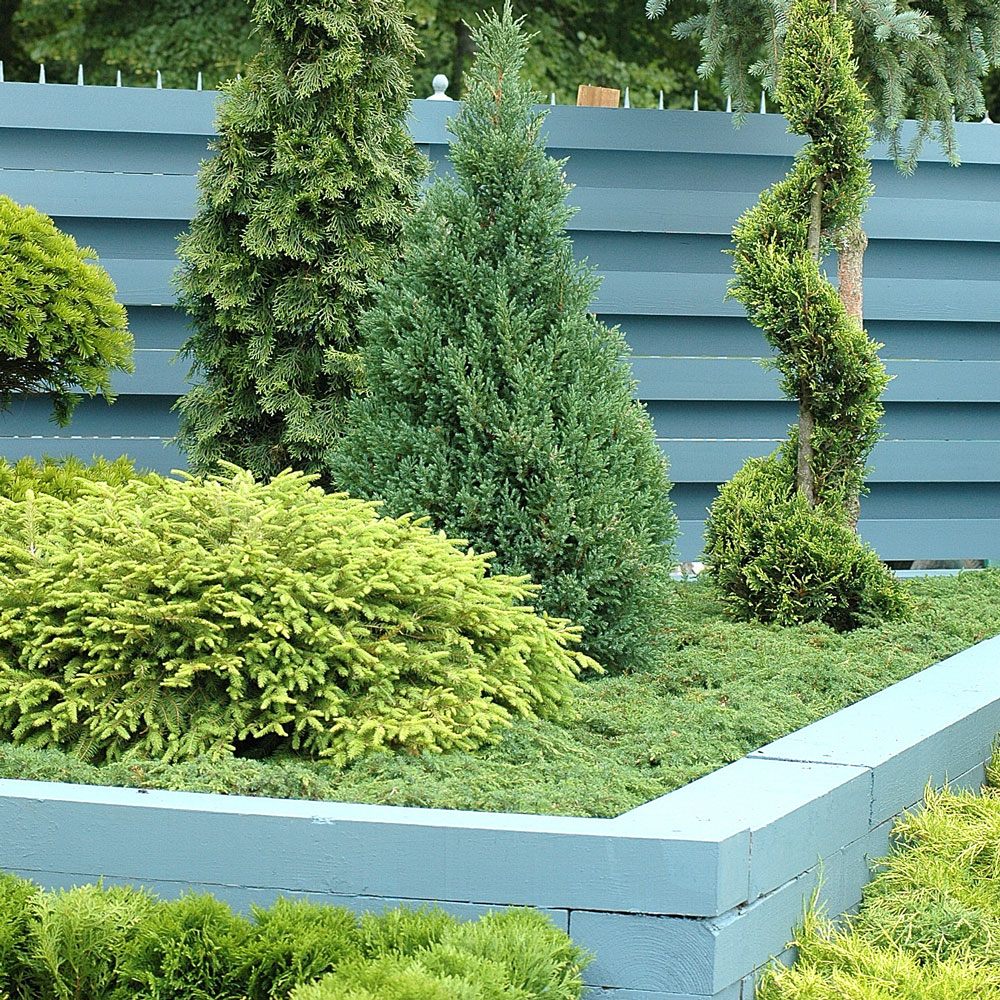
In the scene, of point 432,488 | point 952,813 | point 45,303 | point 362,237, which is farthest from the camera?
point 362,237

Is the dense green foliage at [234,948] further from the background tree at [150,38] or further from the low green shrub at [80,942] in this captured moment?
the background tree at [150,38]

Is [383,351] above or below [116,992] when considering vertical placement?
above

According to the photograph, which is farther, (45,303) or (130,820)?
(45,303)

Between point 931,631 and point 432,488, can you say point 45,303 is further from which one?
point 931,631

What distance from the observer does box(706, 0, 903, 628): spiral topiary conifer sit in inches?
198

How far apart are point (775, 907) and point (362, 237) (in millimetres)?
3827

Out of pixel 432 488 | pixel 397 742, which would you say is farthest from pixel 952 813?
pixel 432 488

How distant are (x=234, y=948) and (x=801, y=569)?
3335mm

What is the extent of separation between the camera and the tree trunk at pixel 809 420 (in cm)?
521

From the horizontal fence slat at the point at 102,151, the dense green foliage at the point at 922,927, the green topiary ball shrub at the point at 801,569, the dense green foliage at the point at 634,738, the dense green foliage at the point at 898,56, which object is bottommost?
the dense green foliage at the point at 922,927

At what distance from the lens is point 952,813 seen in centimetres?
Result: 341

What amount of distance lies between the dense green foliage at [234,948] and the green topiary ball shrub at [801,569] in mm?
2913

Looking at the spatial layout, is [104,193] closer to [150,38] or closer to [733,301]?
[733,301]

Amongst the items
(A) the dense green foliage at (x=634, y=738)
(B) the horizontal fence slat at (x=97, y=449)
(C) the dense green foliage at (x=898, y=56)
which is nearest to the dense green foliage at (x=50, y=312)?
(B) the horizontal fence slat at (x=97, y=449)
